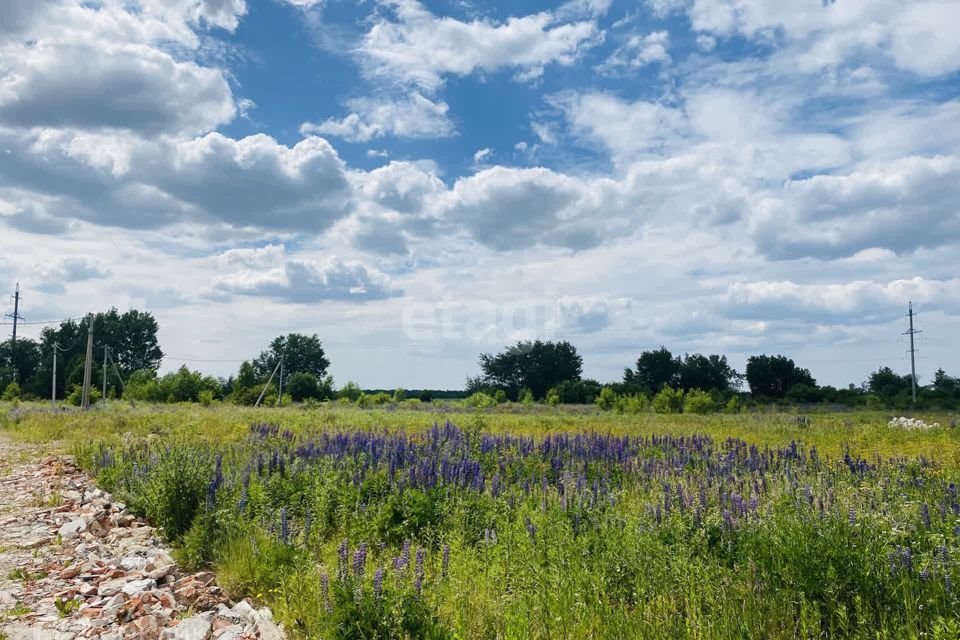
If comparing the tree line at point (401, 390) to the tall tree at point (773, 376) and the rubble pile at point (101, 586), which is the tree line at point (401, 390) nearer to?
the tall tree at point (773, 376)

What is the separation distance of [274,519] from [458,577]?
2618 millimetres

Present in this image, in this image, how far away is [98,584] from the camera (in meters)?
5.86

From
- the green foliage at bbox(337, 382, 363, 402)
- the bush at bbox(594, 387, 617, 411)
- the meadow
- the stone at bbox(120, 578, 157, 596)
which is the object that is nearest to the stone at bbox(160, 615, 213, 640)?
the meadow

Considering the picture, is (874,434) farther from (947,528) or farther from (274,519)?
(274,519)

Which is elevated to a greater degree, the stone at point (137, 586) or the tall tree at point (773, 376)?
the tall tree at point (773, 376)

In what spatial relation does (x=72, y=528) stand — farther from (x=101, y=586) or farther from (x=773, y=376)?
(x=773, y=376)

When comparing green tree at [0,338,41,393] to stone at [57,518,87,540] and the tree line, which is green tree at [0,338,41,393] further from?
stone at [57,518,87,540]

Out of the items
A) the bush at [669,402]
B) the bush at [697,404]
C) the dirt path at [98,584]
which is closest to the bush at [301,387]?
the bush at [669,402]

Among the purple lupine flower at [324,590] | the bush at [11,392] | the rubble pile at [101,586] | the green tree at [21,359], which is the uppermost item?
the green tree at [21,359]

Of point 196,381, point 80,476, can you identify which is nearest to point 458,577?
point 80,476

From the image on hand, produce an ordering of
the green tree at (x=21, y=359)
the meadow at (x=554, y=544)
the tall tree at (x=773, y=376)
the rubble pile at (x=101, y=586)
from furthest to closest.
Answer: the green tree at (x=21, y=359), the tall tree at (x=773, y=376), the rubble pile at (x=101, y=586), the meadow at (x=554, y=544)

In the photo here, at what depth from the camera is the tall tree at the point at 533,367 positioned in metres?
73.4

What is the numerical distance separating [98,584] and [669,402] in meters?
33.7

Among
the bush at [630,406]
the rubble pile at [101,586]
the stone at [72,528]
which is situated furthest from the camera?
the bush at [630,406]
